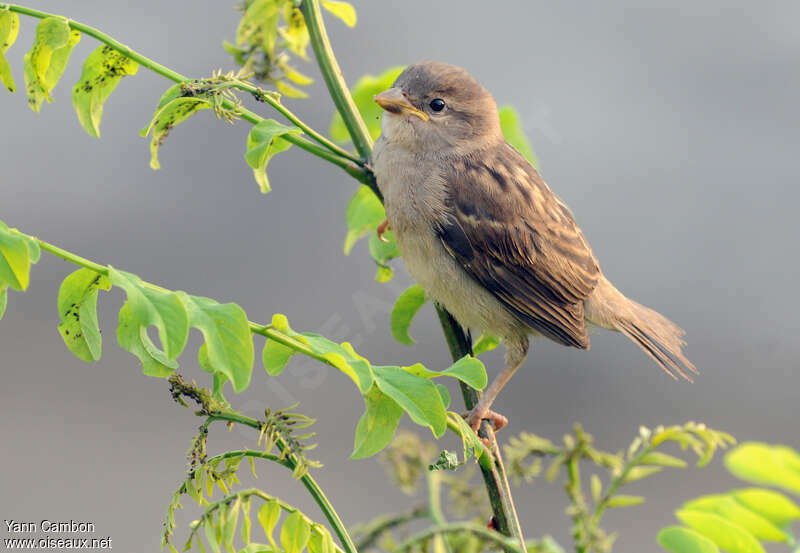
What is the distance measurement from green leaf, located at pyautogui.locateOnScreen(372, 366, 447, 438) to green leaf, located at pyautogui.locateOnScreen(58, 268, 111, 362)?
0.34 meters

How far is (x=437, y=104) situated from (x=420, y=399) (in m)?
1.49

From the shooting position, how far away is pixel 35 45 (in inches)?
48.9

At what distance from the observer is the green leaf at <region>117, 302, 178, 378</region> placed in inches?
39.0

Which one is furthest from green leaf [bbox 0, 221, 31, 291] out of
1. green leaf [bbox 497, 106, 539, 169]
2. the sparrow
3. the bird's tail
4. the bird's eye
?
the bird's tail

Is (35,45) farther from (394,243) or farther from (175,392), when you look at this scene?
(394,243)

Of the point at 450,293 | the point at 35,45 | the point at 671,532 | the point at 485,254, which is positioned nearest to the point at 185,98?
the point at 35,45

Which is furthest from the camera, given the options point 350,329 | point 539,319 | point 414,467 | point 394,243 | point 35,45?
point 350,329

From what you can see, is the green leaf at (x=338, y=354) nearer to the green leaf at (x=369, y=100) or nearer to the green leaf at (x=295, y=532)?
the green leaf at (x=295, y=532)

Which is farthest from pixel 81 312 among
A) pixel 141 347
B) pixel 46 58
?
pixel 46 58

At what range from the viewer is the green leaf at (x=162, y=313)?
2.91 ft

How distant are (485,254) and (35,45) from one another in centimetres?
128

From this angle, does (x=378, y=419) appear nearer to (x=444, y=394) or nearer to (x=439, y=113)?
(x=444, y=394)

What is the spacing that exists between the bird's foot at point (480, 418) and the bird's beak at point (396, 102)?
2.48 ft

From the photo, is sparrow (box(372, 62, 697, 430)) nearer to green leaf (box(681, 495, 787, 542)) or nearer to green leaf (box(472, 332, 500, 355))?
green leaf (box(472, 332, 500, 355))
